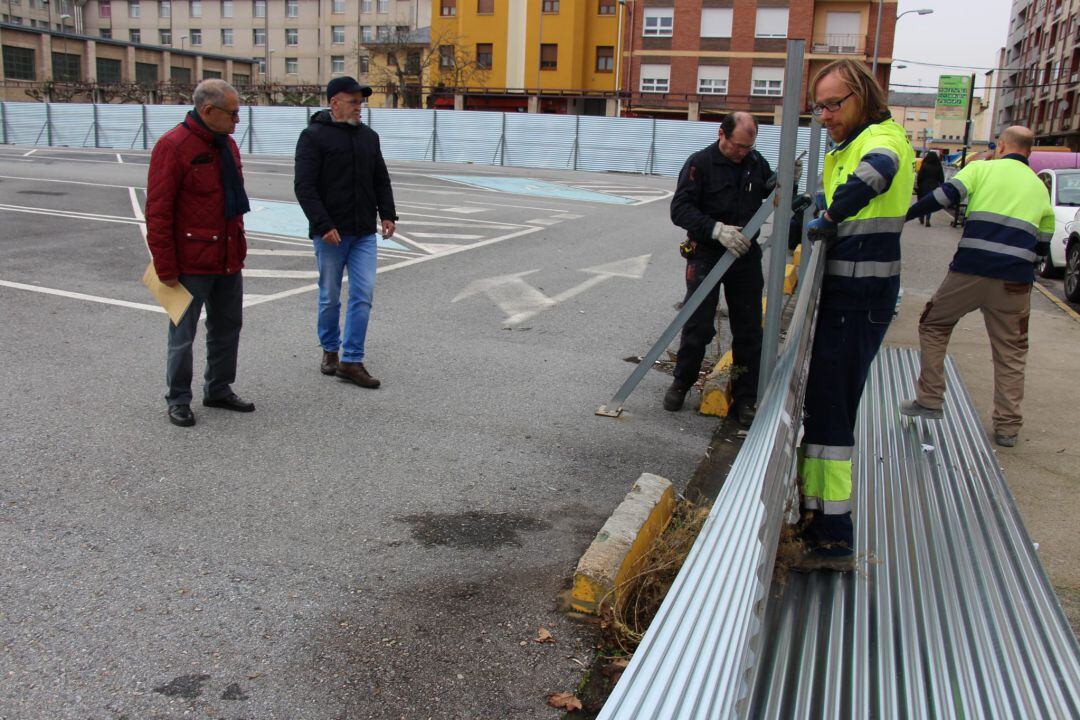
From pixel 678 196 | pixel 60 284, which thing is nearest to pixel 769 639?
pixel 678 196

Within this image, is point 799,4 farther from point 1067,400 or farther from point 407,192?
point 1067,400

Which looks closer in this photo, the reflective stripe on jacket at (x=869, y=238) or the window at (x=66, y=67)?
the reflective stripe on jacket at (x=869, y=238)

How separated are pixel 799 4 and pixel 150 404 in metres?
57.8

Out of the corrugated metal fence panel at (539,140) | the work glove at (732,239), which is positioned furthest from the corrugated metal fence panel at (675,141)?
the work glove at (732,239)

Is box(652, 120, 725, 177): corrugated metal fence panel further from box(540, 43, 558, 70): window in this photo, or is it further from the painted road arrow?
box(540, 43, 558, 70): window

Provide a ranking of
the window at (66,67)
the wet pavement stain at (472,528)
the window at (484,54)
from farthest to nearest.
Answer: the window at (66,67) → the window at (484,54) → the wet pavement stain at (472,528)

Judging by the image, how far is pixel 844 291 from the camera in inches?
138

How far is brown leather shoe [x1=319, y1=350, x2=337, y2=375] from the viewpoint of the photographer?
6232 millimetres

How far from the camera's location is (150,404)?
17.6 feet

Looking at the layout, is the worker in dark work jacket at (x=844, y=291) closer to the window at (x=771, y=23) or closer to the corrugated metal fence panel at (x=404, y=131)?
the corrugated metal fence panel at (x=404, y=131)

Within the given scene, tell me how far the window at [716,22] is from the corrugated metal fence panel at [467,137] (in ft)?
86.4

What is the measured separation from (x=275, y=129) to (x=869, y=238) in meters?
37.8

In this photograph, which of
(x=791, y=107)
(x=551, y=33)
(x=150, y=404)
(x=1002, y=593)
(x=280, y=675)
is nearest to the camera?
(x=280, y=675)

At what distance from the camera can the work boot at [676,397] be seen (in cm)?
593
